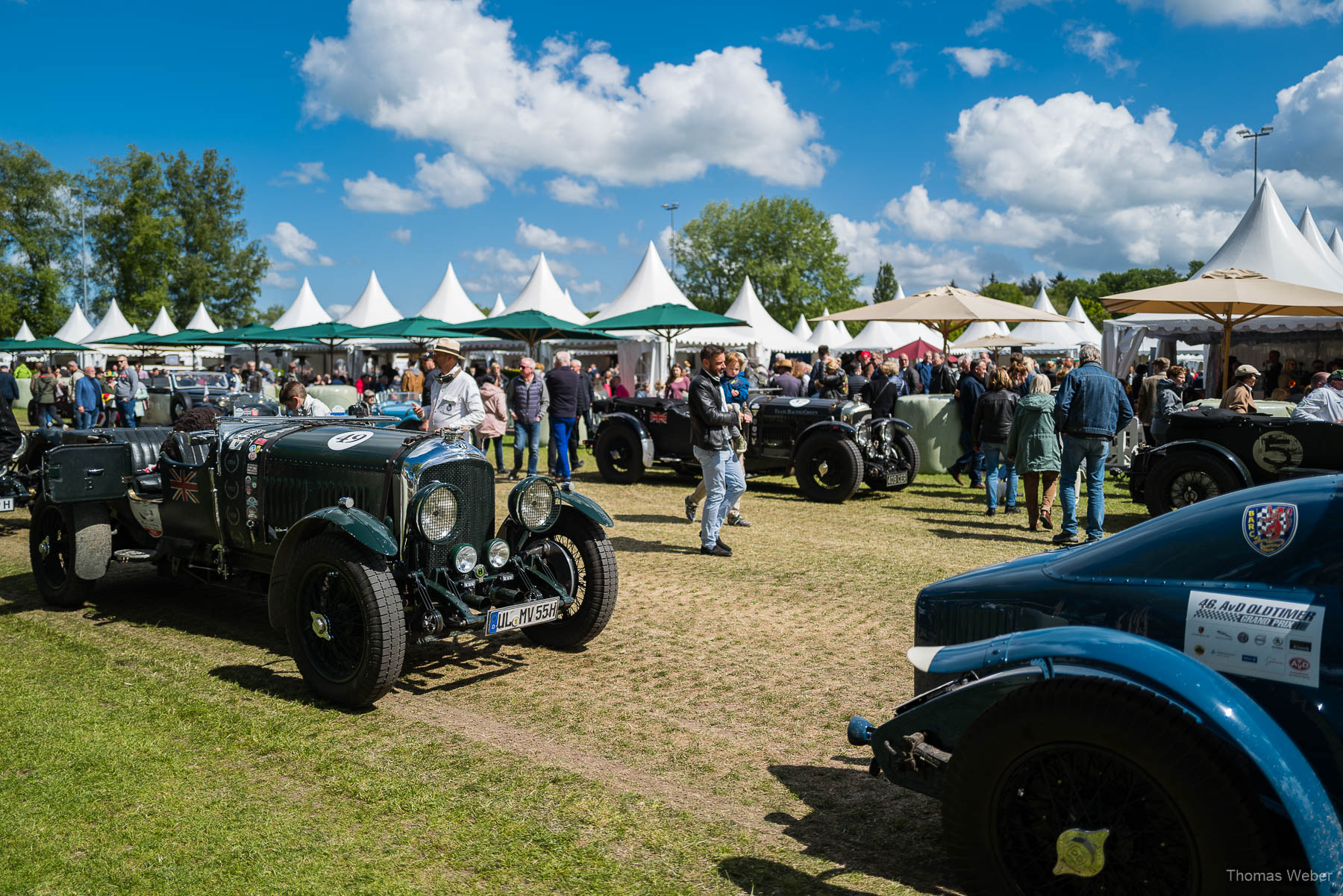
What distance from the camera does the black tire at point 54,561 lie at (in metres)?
Answer: 6.63

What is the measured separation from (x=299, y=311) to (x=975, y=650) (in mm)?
35697

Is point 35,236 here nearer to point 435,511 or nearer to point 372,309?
point 372,309

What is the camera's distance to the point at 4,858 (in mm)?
3254

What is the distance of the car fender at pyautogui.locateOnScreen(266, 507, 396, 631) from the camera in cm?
459

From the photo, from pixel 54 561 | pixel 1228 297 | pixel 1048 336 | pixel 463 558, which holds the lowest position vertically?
pixel 54 561

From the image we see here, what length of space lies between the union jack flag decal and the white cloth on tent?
26.8 meters

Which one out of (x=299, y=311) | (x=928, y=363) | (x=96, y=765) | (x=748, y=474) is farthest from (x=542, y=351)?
(x=96, y=765)

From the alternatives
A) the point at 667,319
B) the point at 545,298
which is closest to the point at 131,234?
the point at 545,298

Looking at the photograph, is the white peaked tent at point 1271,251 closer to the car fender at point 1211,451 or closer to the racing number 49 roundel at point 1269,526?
the car fender at point 1211,451

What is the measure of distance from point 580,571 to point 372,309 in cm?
2899

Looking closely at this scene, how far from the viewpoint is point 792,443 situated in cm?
1280

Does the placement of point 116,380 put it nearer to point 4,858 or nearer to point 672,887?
point 4,858

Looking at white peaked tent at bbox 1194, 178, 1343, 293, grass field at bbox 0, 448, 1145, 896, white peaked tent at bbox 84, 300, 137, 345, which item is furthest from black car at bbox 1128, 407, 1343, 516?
white peaked tent at bbox 84, 300, 137, 345

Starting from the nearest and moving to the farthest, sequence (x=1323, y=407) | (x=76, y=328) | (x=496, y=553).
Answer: (x=496, y=553) < (x=1323, y=407) < (x=76, y=328)
